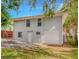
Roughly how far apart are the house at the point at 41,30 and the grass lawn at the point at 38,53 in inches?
3.7

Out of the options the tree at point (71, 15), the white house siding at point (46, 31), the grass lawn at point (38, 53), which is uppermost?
the tree at point (71, 15)

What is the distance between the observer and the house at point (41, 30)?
2.41 meters

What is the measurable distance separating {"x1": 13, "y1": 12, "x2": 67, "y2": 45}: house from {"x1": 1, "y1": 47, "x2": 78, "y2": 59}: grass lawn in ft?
0.31

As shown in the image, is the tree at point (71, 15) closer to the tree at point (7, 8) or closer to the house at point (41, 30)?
the house at point (41, 30)

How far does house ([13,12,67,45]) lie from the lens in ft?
7.92

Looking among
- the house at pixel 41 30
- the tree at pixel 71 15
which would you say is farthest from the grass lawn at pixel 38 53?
the tree at pixel 71 15

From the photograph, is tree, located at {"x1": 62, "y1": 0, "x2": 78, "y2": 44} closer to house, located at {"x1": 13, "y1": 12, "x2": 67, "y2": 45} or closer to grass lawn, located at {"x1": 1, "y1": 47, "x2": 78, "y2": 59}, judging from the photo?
house, located at {"x1": 13, "y1": 12, "x2": 67, "y2": 45}

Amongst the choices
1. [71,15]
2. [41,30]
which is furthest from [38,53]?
[71,15]

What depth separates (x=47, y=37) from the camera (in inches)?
95.5

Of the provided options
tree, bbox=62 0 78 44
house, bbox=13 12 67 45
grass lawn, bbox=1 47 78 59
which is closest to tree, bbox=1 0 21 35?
house, bbox=13 12 67 45

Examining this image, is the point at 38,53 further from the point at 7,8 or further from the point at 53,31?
the point at 7,8

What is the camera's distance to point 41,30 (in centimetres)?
243

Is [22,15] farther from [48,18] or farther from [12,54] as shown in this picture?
[12,54]

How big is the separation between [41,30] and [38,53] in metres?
0.26
